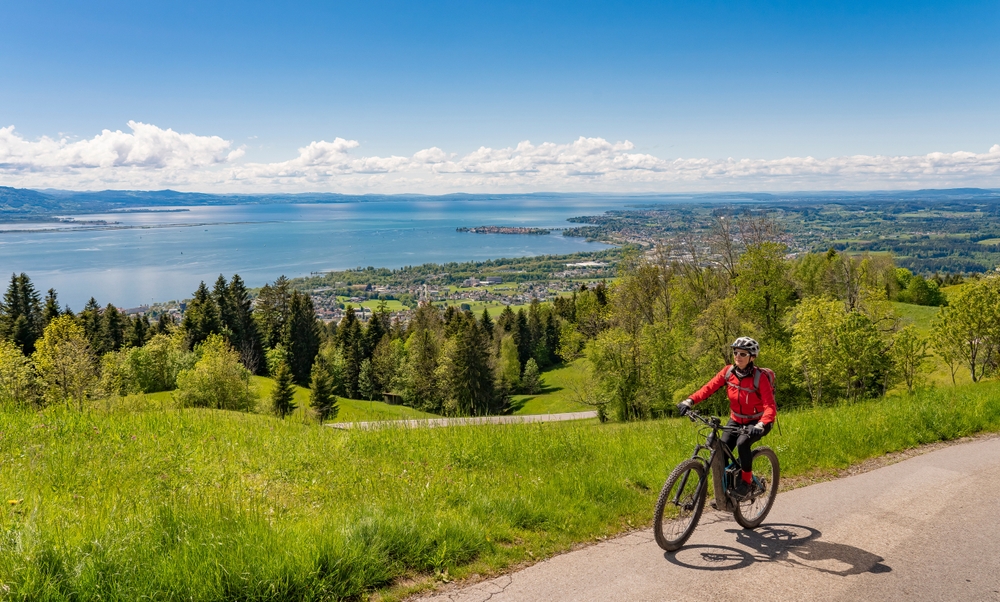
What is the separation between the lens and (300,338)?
229 feet

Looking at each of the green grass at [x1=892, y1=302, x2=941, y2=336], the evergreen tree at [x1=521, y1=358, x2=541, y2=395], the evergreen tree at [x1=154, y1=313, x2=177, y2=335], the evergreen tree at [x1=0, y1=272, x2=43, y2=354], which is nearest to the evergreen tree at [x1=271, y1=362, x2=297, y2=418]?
the evergreen tree at [x1=154, y1=313, x2=177, y2=335]

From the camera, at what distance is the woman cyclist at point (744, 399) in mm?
5895

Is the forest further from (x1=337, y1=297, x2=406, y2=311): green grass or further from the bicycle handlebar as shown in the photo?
(x1=337, y1=297, x2=406, y2=311): green grass

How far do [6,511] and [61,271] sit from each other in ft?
688

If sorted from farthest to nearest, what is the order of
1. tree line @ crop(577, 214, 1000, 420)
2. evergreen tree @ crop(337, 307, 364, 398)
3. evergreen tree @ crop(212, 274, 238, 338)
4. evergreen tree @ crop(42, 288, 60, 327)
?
evergreen tree @ crop(212, 274, 238, 338) → evergreen tree @ crop(337, 307, 364, 398) → evergreen tree @ crop(42, 288, 60, 327) → tree line @ crop(577, 214, 1000, 420)

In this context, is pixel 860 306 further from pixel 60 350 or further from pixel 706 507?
pixel 60 350

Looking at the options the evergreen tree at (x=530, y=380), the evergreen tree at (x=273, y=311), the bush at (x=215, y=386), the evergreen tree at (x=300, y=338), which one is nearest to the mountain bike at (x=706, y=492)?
the bush at (x=215, y=386)

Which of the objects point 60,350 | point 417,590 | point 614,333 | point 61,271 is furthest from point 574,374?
point 61,271

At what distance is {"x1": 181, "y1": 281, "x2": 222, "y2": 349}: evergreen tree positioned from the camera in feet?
213

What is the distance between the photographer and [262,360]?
69812mm

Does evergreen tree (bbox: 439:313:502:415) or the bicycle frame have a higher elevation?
the bicycle frame

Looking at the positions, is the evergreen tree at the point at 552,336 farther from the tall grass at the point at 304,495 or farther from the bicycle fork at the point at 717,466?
the bicycle fork at the point at 717,466

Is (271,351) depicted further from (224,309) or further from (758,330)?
(758,330)

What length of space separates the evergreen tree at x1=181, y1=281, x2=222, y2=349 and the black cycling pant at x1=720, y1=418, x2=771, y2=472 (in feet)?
227
